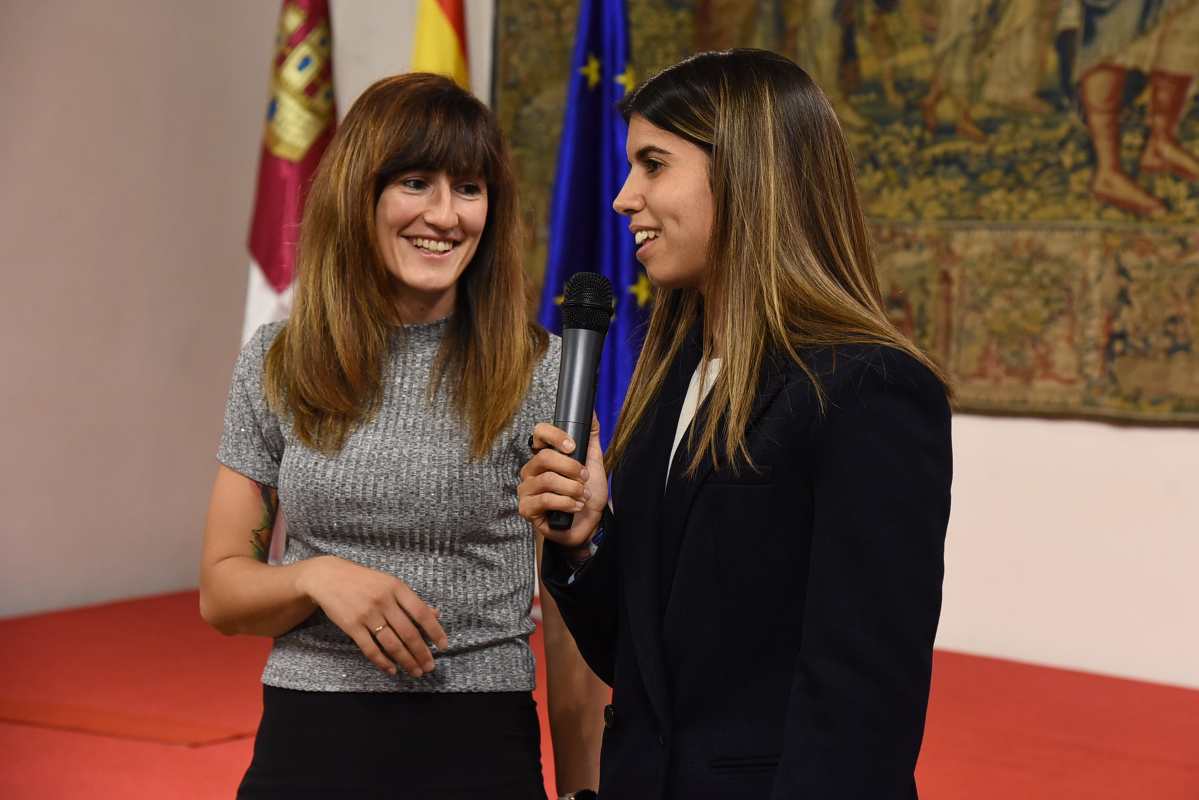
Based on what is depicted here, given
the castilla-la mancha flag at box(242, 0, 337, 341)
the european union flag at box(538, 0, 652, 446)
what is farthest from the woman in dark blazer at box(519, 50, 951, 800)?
the castilla-la mancha flag at box(242, 0, 337, 341)

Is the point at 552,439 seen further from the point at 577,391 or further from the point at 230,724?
the point at 230,724

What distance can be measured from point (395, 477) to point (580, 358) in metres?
0.48

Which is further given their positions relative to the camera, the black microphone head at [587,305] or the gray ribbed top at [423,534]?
the gray ribbed top at [423,534]

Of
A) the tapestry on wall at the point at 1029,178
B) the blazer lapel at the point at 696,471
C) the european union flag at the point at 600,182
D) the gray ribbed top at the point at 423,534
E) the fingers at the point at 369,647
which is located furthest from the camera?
the tapestry on wall at the point at 1029,178

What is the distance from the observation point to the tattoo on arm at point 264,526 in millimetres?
2092

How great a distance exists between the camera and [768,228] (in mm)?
1495

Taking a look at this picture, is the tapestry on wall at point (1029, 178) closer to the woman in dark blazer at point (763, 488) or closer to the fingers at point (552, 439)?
the woman in dark blazer at point (763, 488)

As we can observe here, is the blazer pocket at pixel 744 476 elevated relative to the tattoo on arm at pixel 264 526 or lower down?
elevated

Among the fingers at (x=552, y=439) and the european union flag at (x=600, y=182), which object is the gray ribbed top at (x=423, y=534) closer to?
the fingers at (x=552, y=439)

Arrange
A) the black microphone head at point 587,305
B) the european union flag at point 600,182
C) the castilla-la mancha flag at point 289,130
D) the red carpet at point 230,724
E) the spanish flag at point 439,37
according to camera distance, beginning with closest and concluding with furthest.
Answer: the black microphone head at point 587,305 → the red carpet at point 230,724 → the european union flag at point 600,182 → the spanish flag at point 439,37 → the castilla-la mancha flag at point 289,130

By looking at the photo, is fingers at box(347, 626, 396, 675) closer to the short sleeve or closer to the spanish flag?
the short sleeve

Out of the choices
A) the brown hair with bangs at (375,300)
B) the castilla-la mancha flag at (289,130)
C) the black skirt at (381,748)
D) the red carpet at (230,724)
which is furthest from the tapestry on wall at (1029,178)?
the black skirt at (381,748)

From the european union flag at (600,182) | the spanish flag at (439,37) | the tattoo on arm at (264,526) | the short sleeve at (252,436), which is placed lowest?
the tattoo on arm at (264,526)

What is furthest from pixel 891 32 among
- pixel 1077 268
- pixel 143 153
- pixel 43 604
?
pixel 43 604
